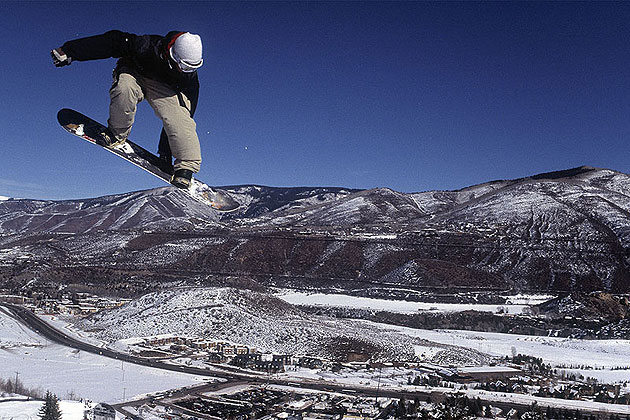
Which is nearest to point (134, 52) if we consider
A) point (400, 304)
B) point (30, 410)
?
point (30, 410)

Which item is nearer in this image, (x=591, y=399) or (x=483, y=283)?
(x=591, y=399)

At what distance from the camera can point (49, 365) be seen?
40250 millimetres

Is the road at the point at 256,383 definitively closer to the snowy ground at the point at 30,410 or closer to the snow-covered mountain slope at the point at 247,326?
the snowy ground at the point at 30,410

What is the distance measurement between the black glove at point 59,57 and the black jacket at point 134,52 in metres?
0.03

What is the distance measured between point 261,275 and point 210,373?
59.4 m

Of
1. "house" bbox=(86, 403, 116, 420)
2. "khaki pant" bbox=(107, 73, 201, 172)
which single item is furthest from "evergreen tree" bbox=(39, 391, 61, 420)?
"khaki pant" bbox=(107, 73, 201, 172)

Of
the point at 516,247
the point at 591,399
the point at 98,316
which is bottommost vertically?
the point at 591,399

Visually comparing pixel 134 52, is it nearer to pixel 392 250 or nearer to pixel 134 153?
pixel 134 153

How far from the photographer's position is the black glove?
4.55m

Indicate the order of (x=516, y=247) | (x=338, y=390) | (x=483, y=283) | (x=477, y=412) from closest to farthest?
(x=477, y=412) < (x=338, y=390) < (x=483, y=283) < (x=516, y=247)

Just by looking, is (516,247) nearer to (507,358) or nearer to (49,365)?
(507,358)

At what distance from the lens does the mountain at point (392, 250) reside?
88.7 meters

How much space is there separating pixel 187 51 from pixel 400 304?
241 feet

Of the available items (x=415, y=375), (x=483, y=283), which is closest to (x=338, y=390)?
(x=415, y=375)
